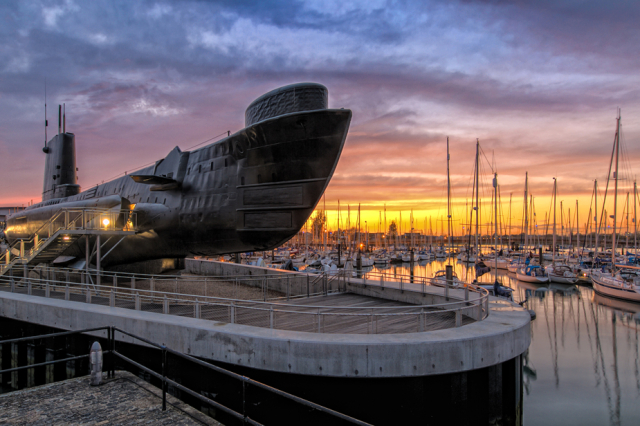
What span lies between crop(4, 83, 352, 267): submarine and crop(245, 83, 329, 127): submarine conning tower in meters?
0.03

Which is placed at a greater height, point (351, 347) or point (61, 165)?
point (61, 165)

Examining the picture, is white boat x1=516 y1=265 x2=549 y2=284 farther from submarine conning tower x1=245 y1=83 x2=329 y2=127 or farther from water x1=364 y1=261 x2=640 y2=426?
submarine conning tower x1=245 y1=83 x2=329 y2=127

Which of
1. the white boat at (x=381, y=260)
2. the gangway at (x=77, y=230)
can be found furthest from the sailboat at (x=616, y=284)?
the gangway at (x=77, y=230)

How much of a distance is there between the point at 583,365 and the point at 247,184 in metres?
18.0

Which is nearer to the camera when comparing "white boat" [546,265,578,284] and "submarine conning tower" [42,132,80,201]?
"submarine conning tower" [42,132,80,201]

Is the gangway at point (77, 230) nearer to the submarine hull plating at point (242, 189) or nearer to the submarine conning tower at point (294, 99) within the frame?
the submarine hull plating at point (242, 189)

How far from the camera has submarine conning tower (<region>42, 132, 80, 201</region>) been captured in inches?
996

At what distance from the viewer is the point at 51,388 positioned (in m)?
7.11

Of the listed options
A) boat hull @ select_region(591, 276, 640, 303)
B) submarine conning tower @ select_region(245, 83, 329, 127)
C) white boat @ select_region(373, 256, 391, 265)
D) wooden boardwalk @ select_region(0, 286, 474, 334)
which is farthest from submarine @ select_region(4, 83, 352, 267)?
white boat @ select_region(373, 256, 391, 265)

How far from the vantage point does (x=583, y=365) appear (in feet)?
62.9

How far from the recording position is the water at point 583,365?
1431cm

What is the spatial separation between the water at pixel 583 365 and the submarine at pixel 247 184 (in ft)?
19.4

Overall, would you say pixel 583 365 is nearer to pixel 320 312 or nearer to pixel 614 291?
pixel 320 312

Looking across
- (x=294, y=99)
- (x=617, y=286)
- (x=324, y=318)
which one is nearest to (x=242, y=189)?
(x=294, y=99)
